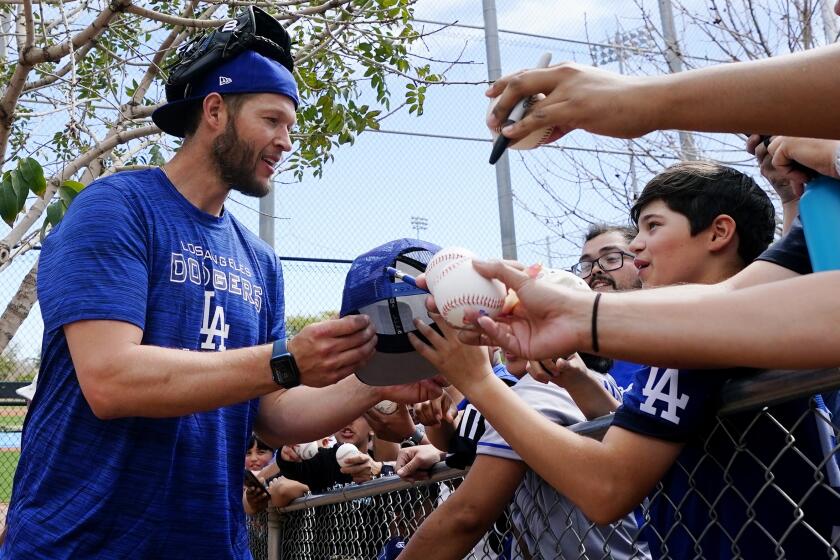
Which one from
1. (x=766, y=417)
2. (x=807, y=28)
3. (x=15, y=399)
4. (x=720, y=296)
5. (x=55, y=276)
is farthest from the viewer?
(x=15, y=399)

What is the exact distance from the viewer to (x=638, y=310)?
148 centimetres

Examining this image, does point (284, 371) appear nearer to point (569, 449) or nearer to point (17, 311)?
point (569, 449)

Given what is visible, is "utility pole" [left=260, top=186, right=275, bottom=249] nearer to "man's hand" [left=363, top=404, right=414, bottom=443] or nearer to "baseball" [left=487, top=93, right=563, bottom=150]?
"man's hand" [left=363, top=404, right=414, bottom=443]

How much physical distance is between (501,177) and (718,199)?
5.37 metres

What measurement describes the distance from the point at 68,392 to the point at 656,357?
5.20 ft

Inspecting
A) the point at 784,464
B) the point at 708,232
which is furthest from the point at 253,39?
the point at 784,464

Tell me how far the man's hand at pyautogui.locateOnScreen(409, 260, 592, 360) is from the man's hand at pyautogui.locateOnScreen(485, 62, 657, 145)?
0.94ft

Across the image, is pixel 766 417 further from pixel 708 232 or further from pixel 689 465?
pixel 708 232

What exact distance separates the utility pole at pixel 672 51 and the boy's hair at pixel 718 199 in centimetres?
478

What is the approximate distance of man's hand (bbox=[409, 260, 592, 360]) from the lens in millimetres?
1513

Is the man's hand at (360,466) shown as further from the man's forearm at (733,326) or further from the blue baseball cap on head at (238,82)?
the man's forearm at (733,326)

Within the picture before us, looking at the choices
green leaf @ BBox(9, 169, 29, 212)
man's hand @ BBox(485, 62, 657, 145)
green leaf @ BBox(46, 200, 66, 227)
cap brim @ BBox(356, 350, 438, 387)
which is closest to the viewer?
man's hand @ BBox(485, 62, 657, 145)

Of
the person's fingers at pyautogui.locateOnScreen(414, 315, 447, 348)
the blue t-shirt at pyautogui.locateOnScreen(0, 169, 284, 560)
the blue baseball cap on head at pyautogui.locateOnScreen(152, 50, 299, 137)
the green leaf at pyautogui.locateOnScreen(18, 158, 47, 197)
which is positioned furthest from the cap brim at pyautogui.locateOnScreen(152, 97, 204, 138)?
the person's fingers at pyautogui.locateOnScreen(414, 315, 447, 348)

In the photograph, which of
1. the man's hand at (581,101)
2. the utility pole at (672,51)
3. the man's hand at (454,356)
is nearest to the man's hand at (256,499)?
the man's hand at (454,356)
